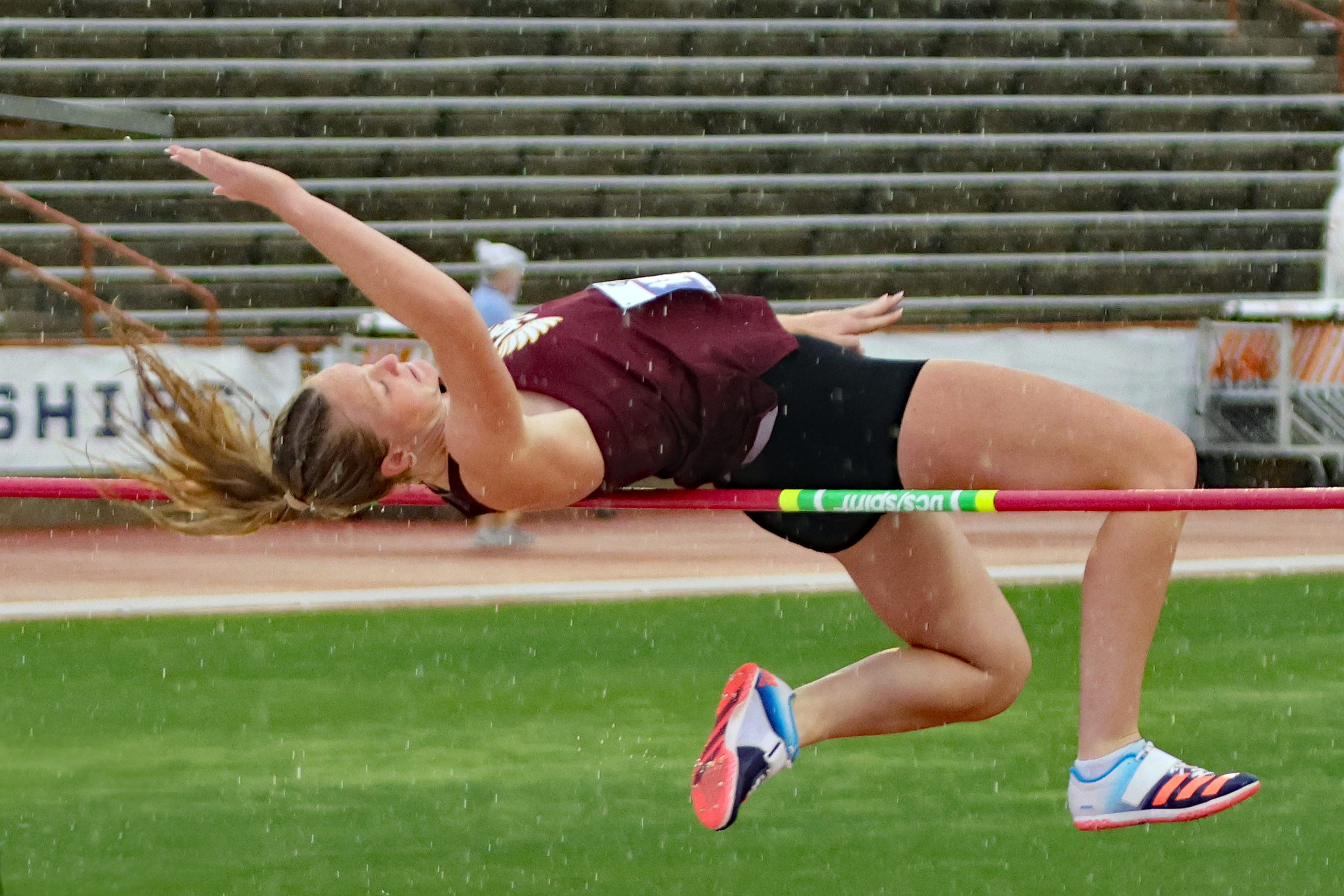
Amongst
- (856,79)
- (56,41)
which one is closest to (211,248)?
(56,41)

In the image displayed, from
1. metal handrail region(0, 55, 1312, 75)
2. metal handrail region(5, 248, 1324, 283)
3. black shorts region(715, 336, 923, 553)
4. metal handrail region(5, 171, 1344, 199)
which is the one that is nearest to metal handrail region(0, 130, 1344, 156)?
metal handrail region(5, 171, 1344, 199)

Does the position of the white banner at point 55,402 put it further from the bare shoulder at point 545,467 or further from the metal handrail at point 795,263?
the bare shoulder at point 545,467

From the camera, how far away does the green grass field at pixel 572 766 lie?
4004 mm

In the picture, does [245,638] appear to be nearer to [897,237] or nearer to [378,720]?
[378,720]

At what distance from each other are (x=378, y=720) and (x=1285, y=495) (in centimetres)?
331

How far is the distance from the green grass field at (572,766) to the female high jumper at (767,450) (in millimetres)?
531

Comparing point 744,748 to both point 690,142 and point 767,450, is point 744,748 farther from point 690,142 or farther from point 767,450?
point 690,142

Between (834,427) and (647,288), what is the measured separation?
16.7 inches

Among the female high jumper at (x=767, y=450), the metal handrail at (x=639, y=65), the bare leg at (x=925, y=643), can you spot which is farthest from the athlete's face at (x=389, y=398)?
the metal handrail at (x=639, y=65)

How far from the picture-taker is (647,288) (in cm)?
350

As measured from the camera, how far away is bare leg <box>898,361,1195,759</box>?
335 cm

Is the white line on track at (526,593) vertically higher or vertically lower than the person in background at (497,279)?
lower

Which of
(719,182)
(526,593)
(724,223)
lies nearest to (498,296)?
(526,593)

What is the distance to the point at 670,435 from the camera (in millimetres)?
3379
